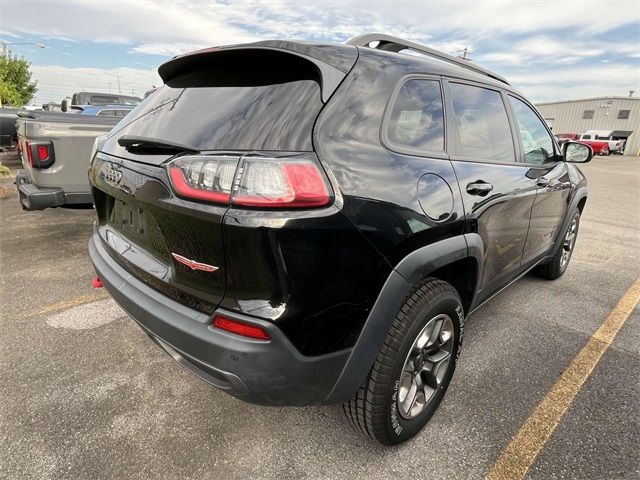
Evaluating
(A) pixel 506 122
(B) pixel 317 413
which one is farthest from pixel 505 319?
(B) pixel 317 413

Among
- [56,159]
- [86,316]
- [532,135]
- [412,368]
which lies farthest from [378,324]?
[56,159]

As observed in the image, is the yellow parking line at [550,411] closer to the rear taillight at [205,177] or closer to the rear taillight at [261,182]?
the rear taillight at [261,182]

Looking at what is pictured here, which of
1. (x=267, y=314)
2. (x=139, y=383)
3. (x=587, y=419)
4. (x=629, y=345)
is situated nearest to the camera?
(x=267, y=314)

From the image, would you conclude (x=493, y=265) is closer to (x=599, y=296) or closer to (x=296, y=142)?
(x=296, y=142)

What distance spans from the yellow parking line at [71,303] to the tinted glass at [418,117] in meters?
2.87

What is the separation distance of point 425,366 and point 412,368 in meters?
0.12

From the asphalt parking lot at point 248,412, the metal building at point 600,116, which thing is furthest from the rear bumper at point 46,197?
the metal building at point 600,116

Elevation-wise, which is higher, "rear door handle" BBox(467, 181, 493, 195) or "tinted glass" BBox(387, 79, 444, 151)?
"tinted glass" BBox(387, 79, 444, 151)

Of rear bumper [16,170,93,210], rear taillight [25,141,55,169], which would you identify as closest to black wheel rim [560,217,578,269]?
rear bumper [16,170,93,210]

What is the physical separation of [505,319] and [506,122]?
1.57 m

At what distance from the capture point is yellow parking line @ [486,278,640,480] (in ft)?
5.99

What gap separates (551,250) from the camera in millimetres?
3617

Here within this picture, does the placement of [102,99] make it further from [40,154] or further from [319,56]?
[319,56]

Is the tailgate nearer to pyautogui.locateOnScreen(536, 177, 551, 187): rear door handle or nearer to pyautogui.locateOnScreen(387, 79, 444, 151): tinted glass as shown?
pyautogui.locateOnScreen(387, 79, 444, 151): tinted glass
